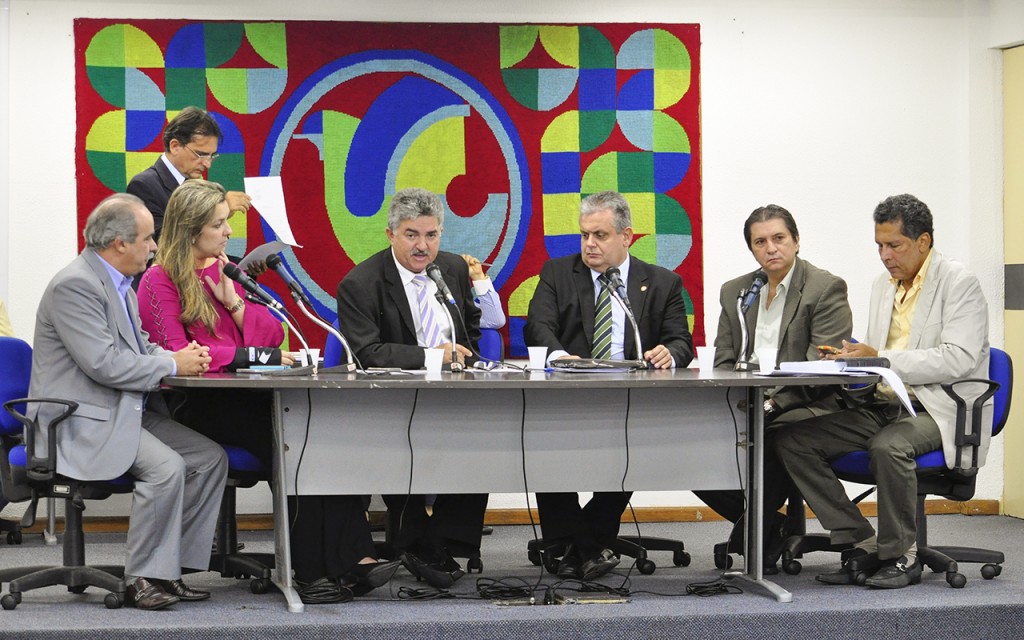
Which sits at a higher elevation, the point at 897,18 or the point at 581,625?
the point at 897,18

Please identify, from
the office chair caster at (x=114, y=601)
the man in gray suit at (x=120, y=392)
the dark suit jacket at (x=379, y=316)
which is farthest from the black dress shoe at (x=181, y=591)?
the dark suit jacket at (x=379, y=316)

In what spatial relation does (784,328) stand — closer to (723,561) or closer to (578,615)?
(723,561)

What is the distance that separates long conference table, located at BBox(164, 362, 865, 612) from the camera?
12.2 feet

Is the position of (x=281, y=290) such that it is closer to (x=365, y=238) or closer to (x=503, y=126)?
(x=365, y=238)

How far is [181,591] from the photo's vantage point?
3727 millimetres

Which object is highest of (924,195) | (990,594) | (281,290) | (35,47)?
(35,47)

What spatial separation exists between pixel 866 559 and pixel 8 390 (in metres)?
2.91

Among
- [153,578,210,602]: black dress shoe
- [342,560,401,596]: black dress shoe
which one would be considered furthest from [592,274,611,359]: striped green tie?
[153,578,210,602]: black dress shoe

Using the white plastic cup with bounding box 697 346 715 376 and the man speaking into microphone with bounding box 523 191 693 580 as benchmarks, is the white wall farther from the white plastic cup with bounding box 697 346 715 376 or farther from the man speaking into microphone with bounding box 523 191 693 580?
the white plastic cup with bounding box 697 346 715 376

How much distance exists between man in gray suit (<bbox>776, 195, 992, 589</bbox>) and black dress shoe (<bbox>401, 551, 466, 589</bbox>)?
1227mm

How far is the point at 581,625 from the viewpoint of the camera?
348 centimetres

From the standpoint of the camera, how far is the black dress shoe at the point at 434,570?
3.94 metres

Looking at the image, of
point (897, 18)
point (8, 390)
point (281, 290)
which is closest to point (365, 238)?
point (281, 290)

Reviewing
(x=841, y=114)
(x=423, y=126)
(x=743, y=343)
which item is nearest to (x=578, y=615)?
(x=743, y=343)
